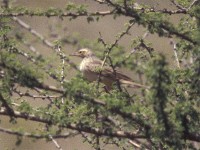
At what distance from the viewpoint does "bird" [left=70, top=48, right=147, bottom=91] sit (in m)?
4.52

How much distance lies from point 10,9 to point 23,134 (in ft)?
2.70

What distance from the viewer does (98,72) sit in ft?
14.1

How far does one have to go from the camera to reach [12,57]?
296 cm

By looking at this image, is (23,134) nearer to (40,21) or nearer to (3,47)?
(3,47)

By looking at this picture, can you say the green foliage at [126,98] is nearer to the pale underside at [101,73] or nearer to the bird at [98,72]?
the bird at [98,72]

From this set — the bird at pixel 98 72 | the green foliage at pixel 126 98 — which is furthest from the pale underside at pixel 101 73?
the green foliage at pixel 126 98

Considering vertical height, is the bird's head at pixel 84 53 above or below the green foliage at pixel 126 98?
below

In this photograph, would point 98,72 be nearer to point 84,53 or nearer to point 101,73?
point 101,73

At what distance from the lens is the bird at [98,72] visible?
452 cm

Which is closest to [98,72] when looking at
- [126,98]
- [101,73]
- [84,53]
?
[101,73]

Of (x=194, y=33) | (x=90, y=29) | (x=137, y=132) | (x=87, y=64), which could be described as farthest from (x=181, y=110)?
(x=90, y=29)

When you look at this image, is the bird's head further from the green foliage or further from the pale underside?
the green foliage

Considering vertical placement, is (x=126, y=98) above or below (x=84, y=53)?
above

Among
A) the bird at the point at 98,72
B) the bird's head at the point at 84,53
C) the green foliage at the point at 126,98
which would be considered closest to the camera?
the green foliage at the point at 126,98
